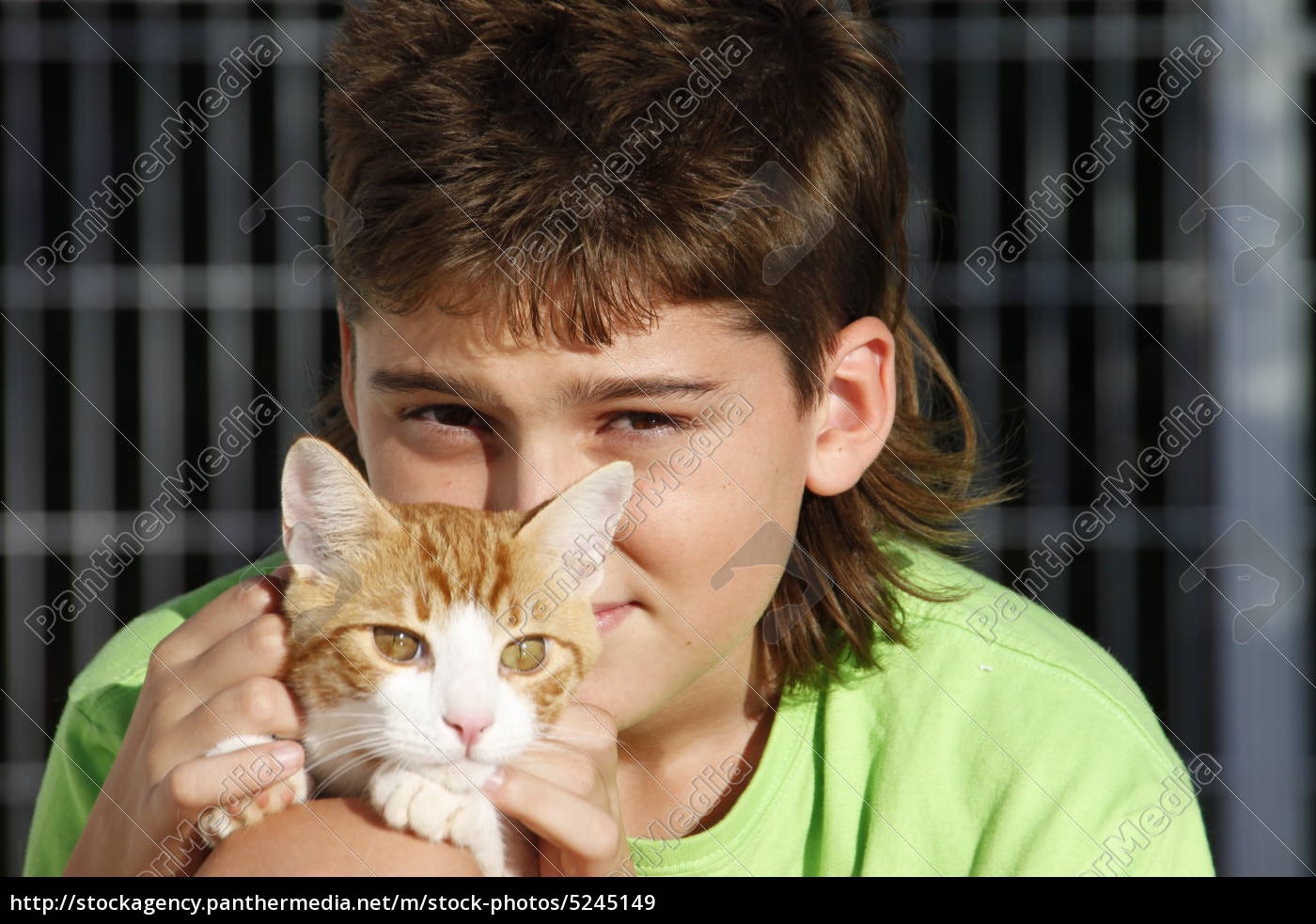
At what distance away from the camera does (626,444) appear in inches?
49.5

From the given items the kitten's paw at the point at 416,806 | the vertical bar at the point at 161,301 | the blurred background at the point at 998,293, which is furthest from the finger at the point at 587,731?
the vertical bar at the point at 161,301

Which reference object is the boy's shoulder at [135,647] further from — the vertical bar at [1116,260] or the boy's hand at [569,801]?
the vertical bar at [1116,260]

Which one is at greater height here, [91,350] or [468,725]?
[91,350]

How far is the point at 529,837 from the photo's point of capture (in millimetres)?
1114

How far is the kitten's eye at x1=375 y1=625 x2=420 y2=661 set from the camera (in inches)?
44.1

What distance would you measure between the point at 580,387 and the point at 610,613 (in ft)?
0.86

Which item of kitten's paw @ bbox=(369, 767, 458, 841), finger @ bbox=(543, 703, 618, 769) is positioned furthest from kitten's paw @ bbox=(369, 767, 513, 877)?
finger @ bbox=(543, 703, 618, 769)

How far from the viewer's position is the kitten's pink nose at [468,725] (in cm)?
105

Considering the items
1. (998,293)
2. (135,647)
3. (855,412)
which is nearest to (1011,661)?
(855,412)

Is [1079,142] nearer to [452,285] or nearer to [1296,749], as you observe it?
[1296,749]

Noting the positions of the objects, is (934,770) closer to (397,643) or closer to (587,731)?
(587,731)

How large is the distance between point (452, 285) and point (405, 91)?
0.27m

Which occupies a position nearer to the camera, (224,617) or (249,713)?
(249,713)

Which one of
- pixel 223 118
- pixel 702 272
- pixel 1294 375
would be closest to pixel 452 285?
pixel 702 272
